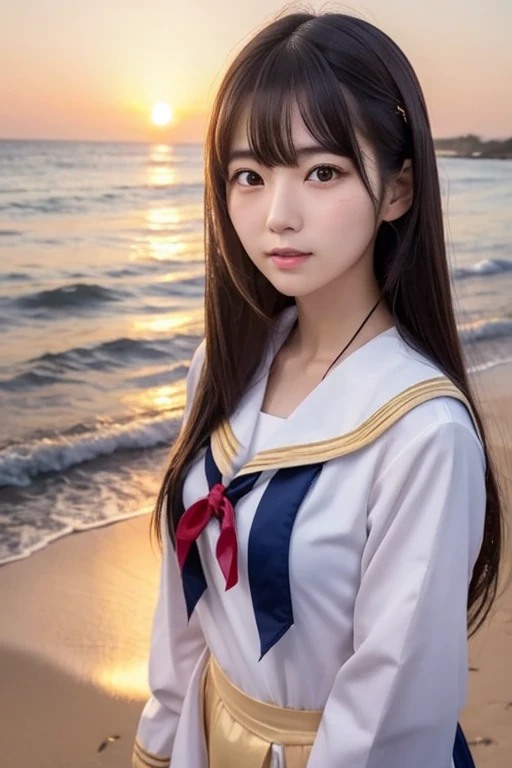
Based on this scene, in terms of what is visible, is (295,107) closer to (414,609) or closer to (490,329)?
(414,609)

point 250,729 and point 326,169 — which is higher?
point 326,169

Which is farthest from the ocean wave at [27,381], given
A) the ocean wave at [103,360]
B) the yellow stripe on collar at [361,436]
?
the yellow stripe on collar at [361,436]

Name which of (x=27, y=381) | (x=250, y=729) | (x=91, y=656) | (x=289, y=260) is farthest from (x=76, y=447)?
(x=289, y=260)

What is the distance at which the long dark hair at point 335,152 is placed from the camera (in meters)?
0.86

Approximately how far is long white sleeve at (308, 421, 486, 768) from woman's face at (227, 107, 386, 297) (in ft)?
0.72

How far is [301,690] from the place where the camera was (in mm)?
963

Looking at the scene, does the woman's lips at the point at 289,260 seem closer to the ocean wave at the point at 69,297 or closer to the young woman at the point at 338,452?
the young woman at the point at 338,452

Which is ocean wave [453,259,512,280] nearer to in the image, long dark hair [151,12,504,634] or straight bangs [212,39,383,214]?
long dark hair [151,12,504,634]

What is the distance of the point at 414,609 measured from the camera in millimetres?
804

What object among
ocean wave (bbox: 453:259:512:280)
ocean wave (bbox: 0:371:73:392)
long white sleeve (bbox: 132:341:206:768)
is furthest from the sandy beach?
ocean wave (bbox: 453:259:512:280)

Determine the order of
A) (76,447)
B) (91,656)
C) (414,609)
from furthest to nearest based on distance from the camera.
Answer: (76,447)
(91,656)
(414,609)

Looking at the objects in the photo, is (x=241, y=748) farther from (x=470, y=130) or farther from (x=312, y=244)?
(x=470, y=130)

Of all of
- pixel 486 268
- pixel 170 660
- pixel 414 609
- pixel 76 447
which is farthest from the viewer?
pixel 486 268

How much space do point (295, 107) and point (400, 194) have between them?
161 mm
